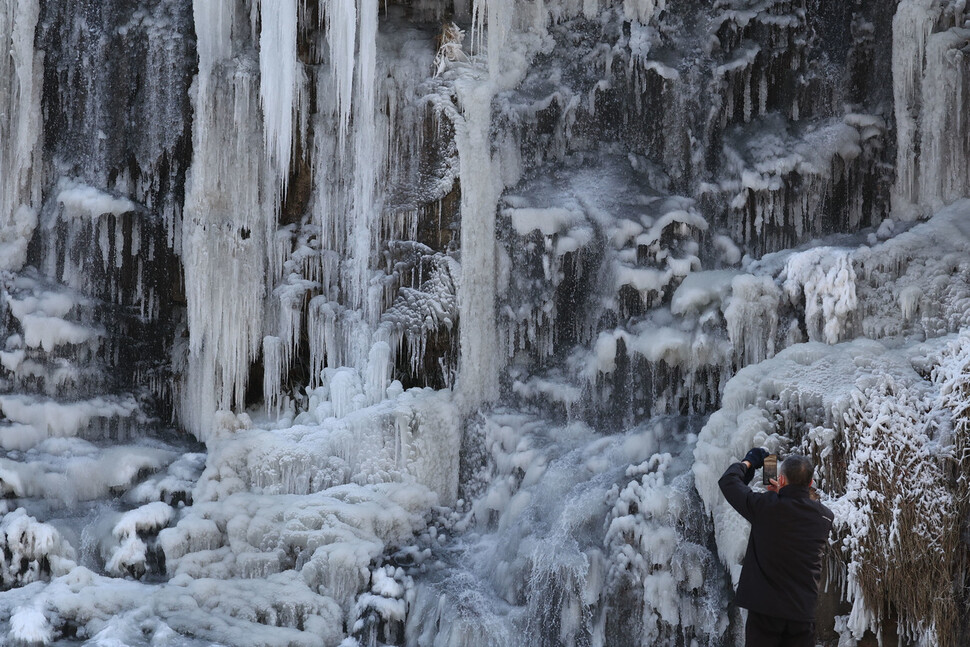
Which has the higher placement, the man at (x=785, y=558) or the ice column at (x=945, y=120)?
the ice column at (x=945, y=120)

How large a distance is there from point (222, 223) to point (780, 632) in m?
8.39

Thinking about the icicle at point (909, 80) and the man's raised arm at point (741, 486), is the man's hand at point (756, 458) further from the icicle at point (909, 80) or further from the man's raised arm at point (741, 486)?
the icicle at point (909, 80)

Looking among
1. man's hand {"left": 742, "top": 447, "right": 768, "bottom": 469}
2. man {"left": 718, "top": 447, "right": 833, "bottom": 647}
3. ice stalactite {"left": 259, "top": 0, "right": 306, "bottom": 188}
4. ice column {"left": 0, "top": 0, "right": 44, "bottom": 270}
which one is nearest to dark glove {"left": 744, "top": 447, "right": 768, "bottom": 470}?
man's hand {"left": 742, "top": 447, "right": 768, "bottom": 469}

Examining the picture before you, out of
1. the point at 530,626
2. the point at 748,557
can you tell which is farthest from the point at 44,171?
the point at 748,557

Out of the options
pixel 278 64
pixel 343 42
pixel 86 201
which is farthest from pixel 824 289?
pixel 86 201

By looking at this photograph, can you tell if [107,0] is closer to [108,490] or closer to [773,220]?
[108,490]

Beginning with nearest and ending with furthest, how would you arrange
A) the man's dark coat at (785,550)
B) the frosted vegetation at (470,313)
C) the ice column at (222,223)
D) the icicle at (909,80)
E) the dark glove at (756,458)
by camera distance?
the man's dark coat at (785,550) < the dark glove at (756,458) < the frosted vegetation at (470,313) < the icicle at (909,80) < the ice column at (222,223)

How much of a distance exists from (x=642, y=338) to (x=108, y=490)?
18.3 feet

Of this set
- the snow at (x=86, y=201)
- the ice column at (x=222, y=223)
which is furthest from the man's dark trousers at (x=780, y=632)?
the snow at (x=86, y=201)

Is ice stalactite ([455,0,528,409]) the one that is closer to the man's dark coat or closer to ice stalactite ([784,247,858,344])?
ice stalactite ([784,247,858,344])

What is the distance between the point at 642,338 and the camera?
9914 mm

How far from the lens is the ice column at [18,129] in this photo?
11.6m

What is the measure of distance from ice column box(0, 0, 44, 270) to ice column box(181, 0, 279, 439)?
1.77 metres

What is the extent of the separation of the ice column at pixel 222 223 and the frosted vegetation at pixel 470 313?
4 cm
